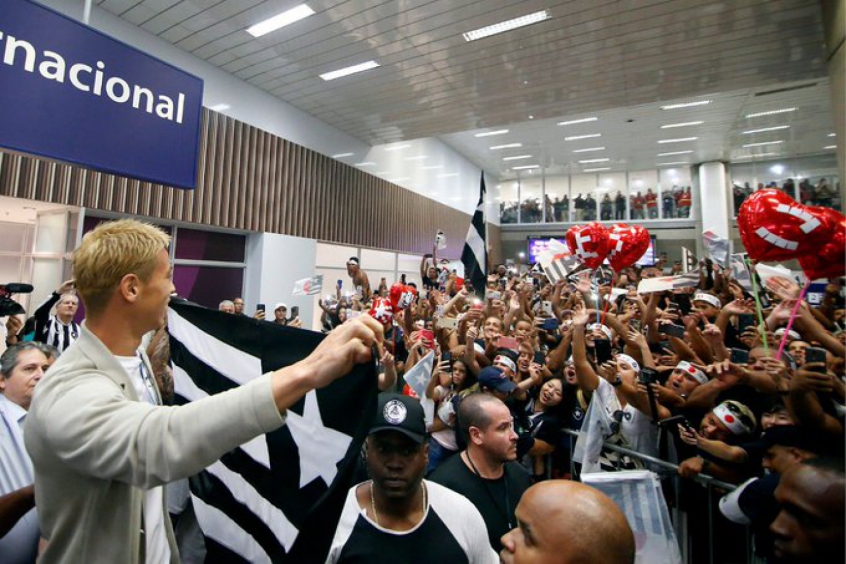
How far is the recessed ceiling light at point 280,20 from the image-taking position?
5422 mm

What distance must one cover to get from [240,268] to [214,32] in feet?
12.1

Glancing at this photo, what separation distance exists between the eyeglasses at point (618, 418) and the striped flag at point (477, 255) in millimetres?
1942

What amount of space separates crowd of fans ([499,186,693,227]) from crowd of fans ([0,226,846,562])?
12.9 m

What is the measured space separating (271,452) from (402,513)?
1.72 feet

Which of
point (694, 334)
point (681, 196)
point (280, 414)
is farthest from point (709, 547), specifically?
point (681, 196)

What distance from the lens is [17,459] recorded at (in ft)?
5.86

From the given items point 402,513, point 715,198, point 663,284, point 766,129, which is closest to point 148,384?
point 402,513

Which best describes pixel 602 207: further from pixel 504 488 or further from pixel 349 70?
pixel 504 488

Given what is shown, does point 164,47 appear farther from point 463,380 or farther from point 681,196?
point 681,196

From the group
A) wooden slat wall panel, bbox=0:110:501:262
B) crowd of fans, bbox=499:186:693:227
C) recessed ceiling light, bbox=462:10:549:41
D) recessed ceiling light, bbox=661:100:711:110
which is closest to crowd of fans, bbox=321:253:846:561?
recessed ceiling light, bbox=462:10:549:41

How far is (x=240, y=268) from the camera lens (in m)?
7.74

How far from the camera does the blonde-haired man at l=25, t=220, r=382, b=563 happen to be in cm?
75

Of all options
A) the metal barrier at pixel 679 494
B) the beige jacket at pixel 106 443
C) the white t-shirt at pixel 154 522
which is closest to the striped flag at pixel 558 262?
the metal barrier at pixel 679 494

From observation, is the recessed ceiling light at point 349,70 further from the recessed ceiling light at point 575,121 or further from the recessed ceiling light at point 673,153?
the recessed ceiling light at point 673,153
